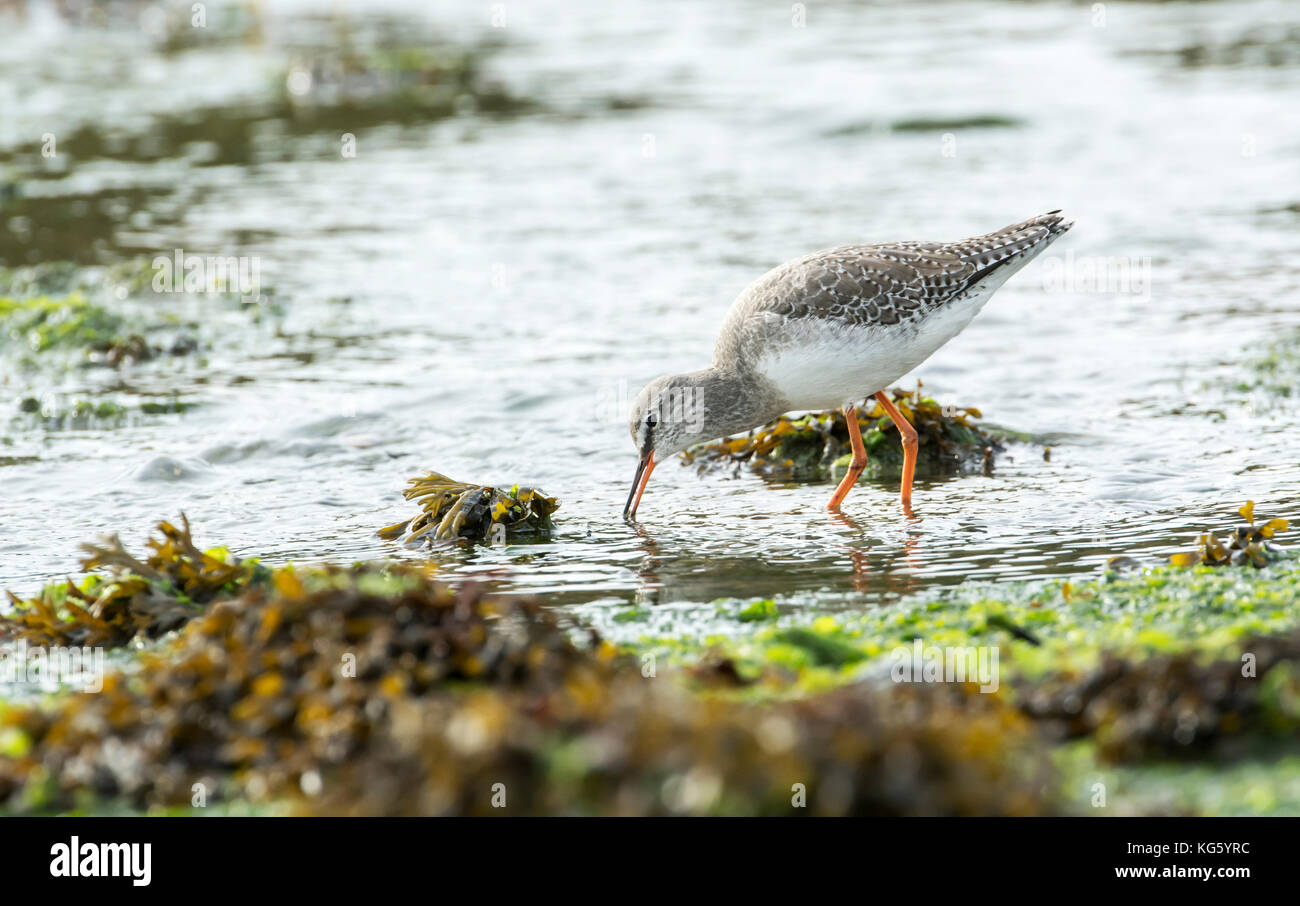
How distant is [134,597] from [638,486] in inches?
110

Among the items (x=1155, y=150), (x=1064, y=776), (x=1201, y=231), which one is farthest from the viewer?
(x=1155, y=150)

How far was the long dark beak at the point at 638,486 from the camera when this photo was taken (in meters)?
7.68

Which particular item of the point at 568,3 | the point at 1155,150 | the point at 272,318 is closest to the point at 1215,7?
the point at 1155,150

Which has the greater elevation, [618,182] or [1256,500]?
[618,182]

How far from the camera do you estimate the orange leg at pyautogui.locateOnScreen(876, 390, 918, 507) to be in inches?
309

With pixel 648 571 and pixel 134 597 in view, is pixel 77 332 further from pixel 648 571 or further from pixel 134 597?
pixel 648 571

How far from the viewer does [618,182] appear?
16.1 meters

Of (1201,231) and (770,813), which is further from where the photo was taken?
(1201,231)

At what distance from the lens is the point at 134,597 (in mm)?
5801

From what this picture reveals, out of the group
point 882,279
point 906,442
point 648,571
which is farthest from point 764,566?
point 882,279

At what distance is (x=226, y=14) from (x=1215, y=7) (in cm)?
1854

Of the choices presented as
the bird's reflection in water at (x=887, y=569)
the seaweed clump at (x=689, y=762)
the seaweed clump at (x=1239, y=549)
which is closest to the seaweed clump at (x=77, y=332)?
the bird's reflection in water at (x=887, y=569)
